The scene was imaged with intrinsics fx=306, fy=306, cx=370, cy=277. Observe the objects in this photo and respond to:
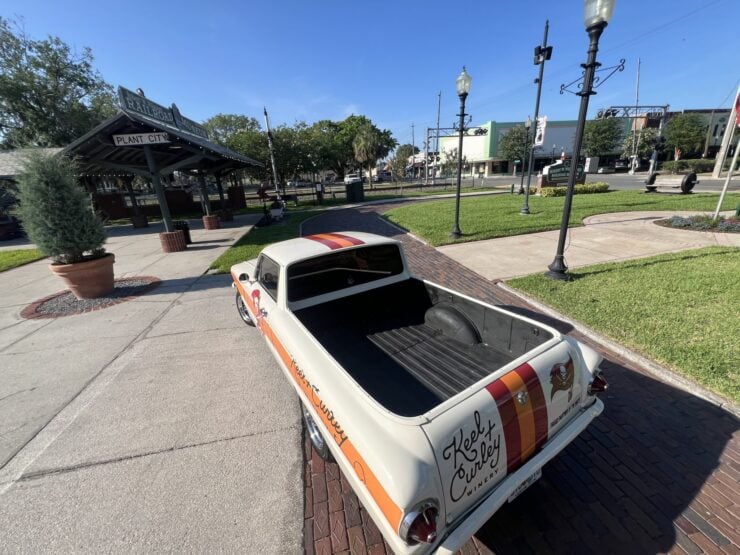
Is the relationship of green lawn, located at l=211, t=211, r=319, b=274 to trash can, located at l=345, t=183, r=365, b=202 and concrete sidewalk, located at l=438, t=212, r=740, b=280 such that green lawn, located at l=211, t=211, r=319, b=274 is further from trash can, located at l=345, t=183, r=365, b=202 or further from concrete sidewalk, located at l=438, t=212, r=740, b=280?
trash can, located at l=345, t=183, r=365, b=202

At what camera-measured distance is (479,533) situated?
6.59ft

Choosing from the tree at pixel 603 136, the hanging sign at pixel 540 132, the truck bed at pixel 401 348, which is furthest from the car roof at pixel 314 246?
the tree at pixel 603 136

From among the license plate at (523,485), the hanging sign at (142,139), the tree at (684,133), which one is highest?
the tree at (684,133)

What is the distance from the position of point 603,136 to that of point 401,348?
212 ft

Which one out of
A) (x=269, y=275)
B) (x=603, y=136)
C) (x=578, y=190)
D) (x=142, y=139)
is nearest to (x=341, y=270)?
(x=269, y=275)

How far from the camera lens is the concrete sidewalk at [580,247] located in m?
6.88

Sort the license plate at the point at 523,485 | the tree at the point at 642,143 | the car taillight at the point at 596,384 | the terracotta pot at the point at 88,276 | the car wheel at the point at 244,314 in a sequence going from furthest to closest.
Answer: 1. the tree at the point at 642,143
2. the terracotta pot at the point at 88,276
3. the car wheel at the point at 244,314
4. the car taillight at the point at 596,384
5. the license plate at the point at 523,485

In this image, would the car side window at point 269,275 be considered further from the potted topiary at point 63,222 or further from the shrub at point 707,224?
the shrub at point 707,224

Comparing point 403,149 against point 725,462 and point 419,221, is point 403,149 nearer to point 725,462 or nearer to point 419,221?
point 419,221

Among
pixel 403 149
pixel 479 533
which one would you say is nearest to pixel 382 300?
pixel 479 533

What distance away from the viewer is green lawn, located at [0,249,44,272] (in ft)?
31.3

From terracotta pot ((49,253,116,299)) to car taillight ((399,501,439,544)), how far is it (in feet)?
25.0

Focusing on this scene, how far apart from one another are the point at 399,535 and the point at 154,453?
2.41 metres

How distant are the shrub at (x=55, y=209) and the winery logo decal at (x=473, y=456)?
7.75 m
